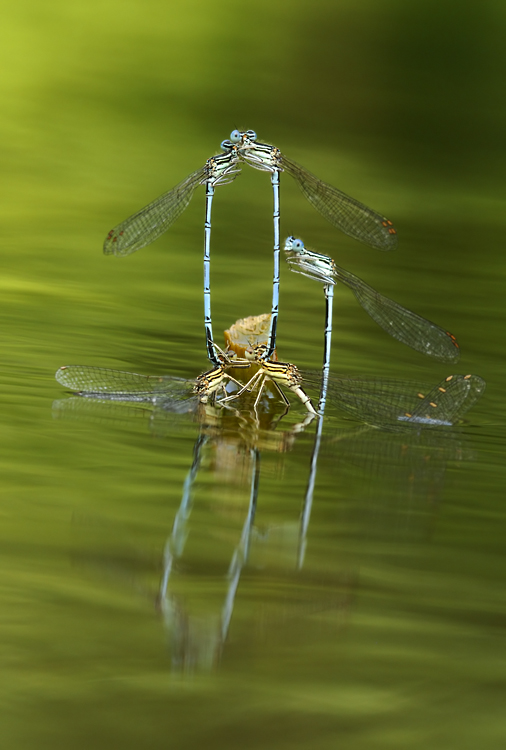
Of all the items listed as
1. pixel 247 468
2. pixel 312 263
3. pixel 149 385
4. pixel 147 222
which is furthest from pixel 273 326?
pixel 247 468

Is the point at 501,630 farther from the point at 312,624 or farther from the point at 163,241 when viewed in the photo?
the point at 163,241

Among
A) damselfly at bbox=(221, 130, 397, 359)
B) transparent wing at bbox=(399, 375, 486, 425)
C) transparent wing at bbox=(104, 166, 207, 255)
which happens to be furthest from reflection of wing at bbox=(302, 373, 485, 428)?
transparent wing at bbox=(104, 166, 207, 255)

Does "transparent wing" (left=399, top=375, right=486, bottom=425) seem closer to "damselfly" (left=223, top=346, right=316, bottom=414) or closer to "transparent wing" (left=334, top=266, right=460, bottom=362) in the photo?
"transparent wing" (left=334, top=266, right=460, bottom=362)

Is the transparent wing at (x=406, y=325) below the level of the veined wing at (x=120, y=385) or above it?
above

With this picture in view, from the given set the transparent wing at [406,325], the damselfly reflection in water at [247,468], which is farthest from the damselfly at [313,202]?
the damselfly reflection in water at [247,468]

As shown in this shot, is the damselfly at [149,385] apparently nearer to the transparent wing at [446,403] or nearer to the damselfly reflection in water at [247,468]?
the damselfly reflection in water at [247,468]

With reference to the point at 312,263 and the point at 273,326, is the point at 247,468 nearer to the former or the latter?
the point at 273,326

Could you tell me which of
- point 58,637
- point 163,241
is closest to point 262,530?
point 58,637
